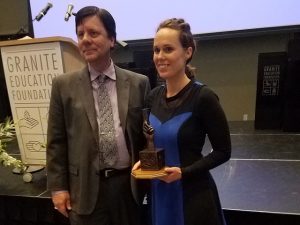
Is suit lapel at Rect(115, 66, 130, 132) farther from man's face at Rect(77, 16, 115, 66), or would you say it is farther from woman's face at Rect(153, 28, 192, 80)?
woman's face at Rect(153, 28, 192, 80)

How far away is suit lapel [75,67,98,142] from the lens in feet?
4.13

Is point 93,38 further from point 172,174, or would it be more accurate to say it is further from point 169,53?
point 172,174

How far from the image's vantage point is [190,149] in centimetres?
113

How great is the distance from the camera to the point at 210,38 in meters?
3.16

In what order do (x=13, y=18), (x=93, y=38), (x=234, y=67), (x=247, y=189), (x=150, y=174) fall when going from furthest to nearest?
1. (x=13, y=18)
2. (x=234, y=67)
3. (x=247, y=189)
4. (x=93, y=38)
5. (x=150, y=174)

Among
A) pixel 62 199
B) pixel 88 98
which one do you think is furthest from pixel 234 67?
pixel 62 199

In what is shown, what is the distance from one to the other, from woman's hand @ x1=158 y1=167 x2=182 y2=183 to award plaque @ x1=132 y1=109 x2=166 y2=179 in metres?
0.02

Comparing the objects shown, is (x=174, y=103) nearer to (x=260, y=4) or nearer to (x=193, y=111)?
(x=193, y=111)

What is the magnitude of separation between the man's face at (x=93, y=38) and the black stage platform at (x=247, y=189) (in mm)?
882

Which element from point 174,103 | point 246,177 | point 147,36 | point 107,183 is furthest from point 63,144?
point 147,36

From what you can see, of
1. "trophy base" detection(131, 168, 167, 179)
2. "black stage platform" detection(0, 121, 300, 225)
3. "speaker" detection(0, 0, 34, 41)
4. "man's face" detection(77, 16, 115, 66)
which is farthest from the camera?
"speaker" detection(0, 0, 34, 41)

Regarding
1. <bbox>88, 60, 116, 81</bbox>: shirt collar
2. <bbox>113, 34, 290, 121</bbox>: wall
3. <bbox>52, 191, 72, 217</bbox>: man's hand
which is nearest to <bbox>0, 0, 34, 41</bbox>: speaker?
<bbox>113, 34, 290, 121</bbox>: wall

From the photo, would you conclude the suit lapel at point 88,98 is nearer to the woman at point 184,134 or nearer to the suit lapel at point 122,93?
the suit lapel at point 122,93

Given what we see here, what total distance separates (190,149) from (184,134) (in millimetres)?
66
